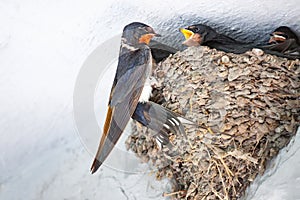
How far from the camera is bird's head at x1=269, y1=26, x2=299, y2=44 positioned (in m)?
1.90

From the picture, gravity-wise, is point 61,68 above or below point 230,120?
above

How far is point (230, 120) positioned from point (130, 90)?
0.39 metres

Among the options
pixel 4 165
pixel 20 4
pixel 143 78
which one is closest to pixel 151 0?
pixel 143 78

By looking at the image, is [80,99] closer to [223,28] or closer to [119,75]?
[119,75]

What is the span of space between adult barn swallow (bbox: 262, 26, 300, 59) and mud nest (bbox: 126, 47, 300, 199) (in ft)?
0.18

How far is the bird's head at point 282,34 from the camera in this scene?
1.90 meters

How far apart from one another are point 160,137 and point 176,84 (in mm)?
225

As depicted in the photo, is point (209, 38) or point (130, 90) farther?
point (209, 38)

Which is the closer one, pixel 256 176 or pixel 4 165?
pixel 256 176

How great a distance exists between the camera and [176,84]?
6.70 ft

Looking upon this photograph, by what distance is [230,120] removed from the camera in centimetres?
187

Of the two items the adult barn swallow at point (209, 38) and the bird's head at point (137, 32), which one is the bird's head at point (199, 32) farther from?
the bird's head at point (137, 32)

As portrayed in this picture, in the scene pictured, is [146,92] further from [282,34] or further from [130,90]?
[282,34]

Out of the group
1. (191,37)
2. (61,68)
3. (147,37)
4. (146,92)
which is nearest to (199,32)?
(191,37)
